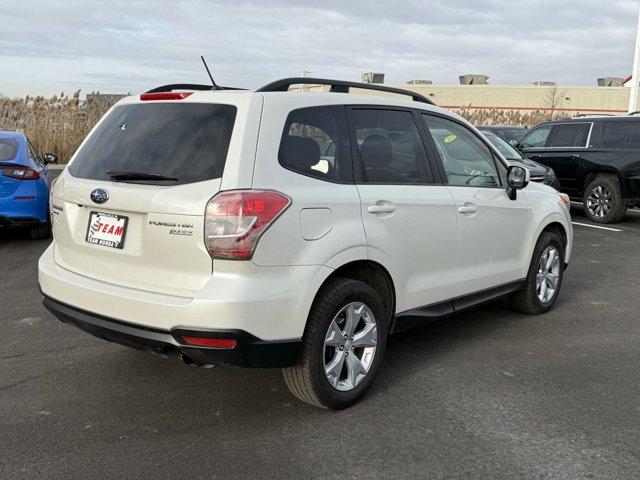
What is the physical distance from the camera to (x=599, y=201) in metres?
11.3

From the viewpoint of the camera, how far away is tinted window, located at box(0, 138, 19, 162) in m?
8.22

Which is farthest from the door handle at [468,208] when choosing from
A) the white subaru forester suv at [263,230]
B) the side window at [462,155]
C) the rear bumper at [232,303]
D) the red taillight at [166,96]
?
the red taillight at [166,96]

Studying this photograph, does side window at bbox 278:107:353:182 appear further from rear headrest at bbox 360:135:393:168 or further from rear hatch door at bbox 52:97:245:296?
rear hatch door at bbox 52:97:245:296

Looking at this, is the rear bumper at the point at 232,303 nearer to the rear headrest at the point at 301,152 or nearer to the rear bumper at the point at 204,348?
the rear bumper at the point at 204,348

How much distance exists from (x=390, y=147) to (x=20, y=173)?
5.70 meters

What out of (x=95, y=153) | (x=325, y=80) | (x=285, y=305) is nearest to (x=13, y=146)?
(x=95, y=153)

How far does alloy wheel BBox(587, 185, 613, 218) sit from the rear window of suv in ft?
31.0

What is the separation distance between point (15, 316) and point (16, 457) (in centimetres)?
250

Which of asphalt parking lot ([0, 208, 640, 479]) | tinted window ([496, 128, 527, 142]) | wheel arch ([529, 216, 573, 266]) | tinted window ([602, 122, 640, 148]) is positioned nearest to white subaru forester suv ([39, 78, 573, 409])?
asphalt parking lot ([0, 208, 640, 479])

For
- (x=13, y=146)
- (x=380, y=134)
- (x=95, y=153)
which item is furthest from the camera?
(x=13, y=146)

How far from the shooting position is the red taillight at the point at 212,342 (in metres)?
3.15

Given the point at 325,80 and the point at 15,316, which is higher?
the point at 325,80

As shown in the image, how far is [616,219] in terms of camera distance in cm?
1120

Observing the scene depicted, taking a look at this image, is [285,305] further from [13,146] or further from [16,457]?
[13,146]
